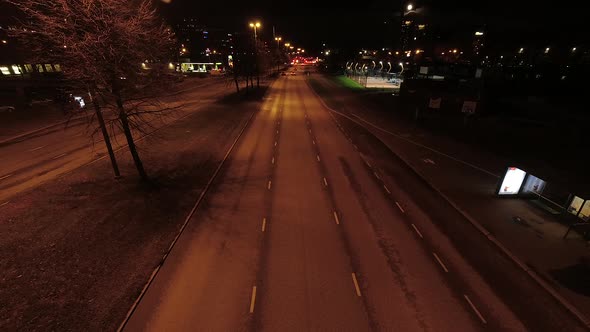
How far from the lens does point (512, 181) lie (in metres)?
16.1

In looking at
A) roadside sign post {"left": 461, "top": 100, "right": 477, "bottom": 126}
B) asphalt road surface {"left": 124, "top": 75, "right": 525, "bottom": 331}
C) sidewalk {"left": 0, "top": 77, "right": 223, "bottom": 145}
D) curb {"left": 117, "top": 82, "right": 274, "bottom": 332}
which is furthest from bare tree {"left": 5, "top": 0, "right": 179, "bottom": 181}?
roadside sign post {"left": 461, "top": 100, "right": 477, "bottom": 126}

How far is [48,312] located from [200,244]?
16.9 ft

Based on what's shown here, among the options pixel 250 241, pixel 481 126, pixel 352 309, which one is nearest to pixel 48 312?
pixel 250 241

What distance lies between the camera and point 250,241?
12.6 meters

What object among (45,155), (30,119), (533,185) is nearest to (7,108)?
(30,119)

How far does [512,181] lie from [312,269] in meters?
13.2

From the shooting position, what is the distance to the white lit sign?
52.4ft

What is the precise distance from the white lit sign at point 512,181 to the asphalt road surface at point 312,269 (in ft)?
18.7

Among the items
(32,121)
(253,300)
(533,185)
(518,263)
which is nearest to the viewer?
(253,300)

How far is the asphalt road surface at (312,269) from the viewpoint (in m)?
9.04

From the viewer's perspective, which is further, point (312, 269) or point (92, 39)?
point (92, 39)

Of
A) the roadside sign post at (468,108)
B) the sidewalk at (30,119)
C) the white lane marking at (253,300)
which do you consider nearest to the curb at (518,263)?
the white lane marking at (253,300)

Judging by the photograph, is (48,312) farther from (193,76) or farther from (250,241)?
(193,76)

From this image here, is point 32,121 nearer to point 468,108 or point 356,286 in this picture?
point 356,286
